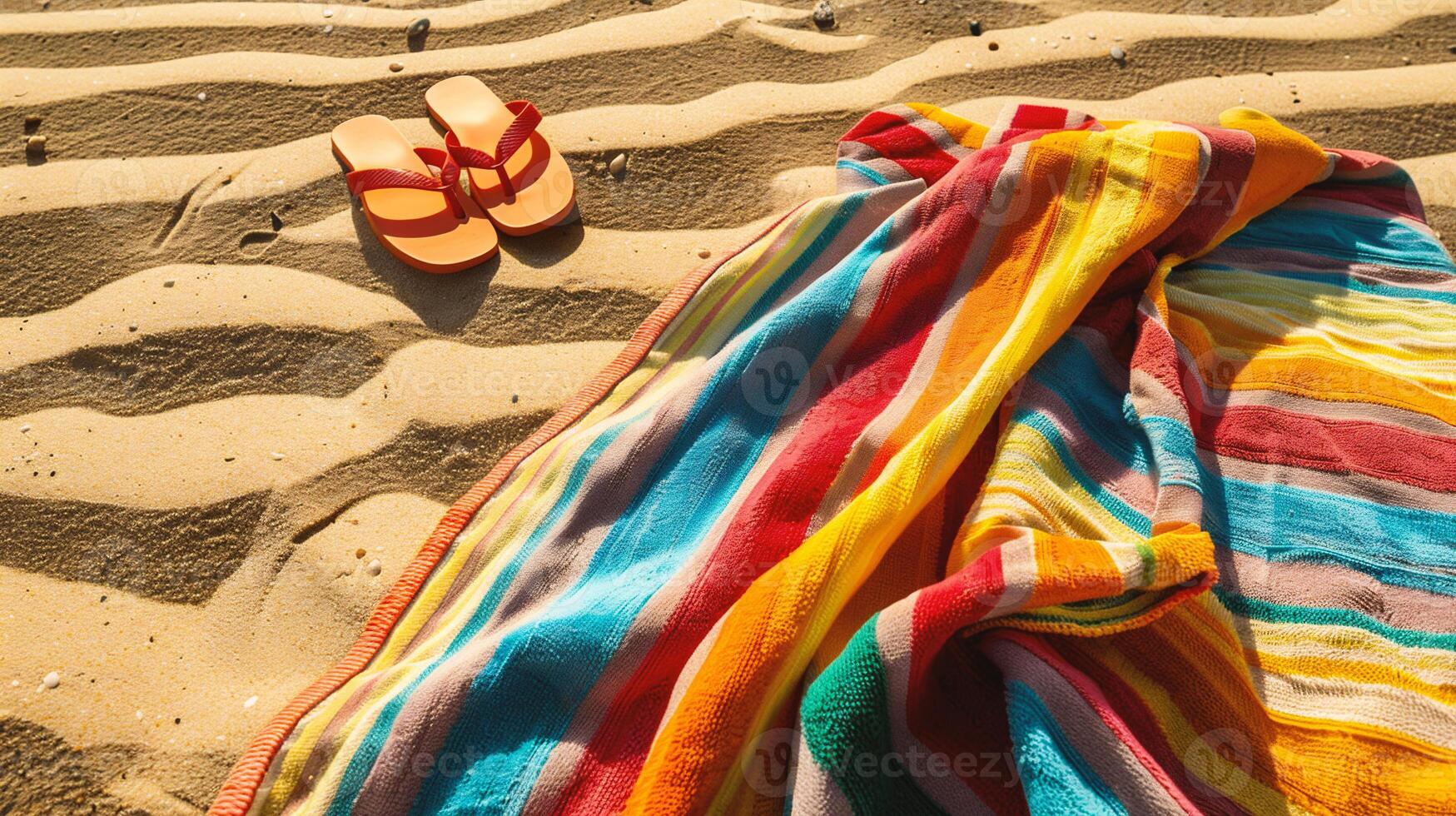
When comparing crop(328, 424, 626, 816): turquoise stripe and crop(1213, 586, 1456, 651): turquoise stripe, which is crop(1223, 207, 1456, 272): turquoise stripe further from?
crop(328, 424, 626, 816): turquoise stripe

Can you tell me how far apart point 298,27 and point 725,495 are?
5.76 ft

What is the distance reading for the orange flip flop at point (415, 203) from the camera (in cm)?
180

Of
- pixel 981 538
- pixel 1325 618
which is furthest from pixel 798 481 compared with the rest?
pixel 1325 618

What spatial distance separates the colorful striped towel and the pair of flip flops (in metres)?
0.46

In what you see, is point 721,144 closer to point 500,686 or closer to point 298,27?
point 298,27

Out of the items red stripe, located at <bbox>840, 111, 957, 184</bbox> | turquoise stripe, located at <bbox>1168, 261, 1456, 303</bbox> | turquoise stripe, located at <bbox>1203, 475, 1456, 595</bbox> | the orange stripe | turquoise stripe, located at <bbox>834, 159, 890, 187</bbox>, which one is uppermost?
red stripe, located at <bbox>840, 111, 957, 184</bbox>

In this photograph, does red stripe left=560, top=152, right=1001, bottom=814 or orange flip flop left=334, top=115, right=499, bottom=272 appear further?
orange flip flop left=334, top=115, right=499, bottom=272

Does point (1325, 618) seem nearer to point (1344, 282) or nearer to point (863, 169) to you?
point (1344, 282)

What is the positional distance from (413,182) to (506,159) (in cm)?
20

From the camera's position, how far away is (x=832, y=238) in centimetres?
166

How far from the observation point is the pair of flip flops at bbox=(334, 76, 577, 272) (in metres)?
1.82

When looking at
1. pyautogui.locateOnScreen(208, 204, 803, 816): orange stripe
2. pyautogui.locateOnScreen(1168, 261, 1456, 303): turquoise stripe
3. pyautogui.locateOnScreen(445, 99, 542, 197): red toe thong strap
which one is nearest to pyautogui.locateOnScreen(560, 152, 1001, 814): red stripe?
pyautogui.locateOnScreen(208, 204, 803, 816): orange stripe

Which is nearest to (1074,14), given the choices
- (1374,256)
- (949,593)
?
(1374,256)

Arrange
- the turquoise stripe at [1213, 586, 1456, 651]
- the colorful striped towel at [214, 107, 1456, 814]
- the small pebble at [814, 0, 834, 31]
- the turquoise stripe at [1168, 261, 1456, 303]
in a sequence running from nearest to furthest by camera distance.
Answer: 1. the colorful striped towel at [214, 107, 1456, 814]
2. the turquoise stripe at [1213, 586, 1456, 651]
3. the turquoise stripe at [1168, 261, 1456, 303]
4. the small pebble at [814, 0, 834, 31]
